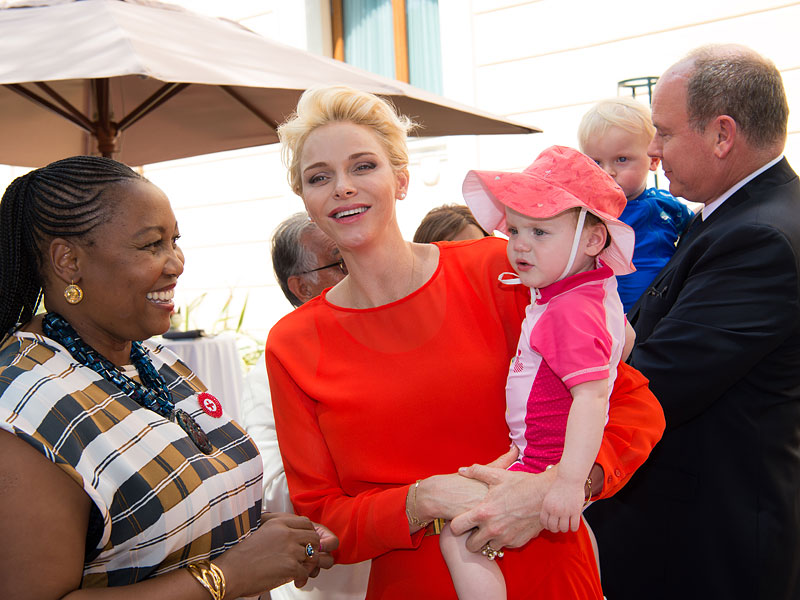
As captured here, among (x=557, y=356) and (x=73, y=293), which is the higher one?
(x=73, y=293)

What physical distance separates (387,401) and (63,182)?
3.27ft

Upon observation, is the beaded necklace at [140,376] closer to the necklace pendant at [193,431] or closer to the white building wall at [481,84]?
the necklace pendant at [193,431]

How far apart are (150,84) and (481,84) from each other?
3.29 metres

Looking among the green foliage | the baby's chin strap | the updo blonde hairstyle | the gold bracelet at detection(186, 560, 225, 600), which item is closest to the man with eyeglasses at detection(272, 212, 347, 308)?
the updo blonde hairstyle

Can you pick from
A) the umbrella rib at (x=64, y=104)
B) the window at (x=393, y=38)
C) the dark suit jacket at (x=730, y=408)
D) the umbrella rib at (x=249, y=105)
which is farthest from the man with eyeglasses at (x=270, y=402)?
the window at (x=393, y=38)

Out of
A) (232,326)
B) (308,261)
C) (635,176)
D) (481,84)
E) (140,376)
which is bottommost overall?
(232,326)

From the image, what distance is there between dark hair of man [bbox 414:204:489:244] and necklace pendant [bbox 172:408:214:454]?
1.93 m

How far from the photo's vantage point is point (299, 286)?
10.8 feet

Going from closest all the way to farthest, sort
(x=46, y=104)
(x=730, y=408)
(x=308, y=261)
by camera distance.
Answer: (x=730, y=408) < (x=308, y=261) < (x=46, y=104)

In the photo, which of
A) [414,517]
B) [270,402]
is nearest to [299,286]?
[270,402]

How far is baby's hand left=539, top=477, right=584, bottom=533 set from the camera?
167 cm

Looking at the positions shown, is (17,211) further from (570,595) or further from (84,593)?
(570,595)

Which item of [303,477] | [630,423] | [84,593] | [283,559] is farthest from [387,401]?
[84,593]

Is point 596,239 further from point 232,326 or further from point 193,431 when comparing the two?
point 232,326
